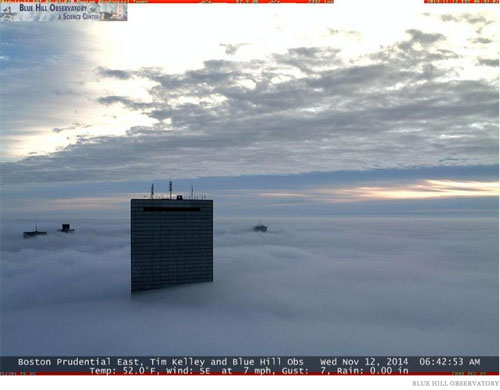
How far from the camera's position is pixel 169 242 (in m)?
122

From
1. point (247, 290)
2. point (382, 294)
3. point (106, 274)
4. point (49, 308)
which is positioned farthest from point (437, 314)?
point (106, 274)

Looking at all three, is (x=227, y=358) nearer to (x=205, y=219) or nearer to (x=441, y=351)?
(x=441, y=351)

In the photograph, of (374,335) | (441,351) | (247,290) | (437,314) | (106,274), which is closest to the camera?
(441,351)

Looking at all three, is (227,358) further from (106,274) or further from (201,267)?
(106,274)

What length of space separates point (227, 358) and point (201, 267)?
8420 centimetres

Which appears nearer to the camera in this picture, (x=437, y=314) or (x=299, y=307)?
(x=437, y=314)

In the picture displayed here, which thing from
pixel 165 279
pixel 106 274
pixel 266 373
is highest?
pixel 266 373

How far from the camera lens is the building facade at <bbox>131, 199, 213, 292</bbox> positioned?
119 meters

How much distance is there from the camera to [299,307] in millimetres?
112188

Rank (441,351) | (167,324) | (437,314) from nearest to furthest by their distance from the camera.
→ (441,351) → (167,324) → (437,314)

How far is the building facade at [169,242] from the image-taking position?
11856cm

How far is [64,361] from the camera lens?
42.7 m

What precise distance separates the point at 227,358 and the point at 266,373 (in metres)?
5.31

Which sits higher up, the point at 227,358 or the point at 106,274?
the point at 227,358
